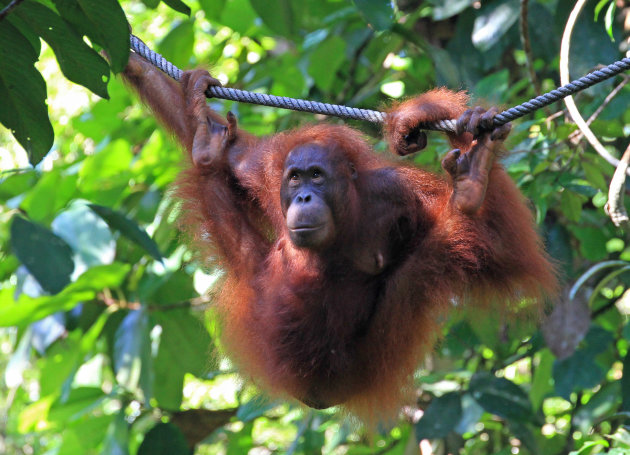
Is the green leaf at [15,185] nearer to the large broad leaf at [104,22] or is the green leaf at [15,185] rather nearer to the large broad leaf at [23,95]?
the large broad leaf at [23,95]

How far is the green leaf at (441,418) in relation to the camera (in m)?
3.47

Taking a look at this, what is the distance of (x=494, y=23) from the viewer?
3.74 meters

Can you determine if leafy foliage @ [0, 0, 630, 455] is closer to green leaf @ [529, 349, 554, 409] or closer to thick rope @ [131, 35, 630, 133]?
green leaf @ [529, 349, 554, 409]

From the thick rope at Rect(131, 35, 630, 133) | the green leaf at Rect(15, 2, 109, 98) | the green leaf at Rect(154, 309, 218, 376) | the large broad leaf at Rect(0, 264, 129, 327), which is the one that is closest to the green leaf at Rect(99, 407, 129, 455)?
the green leaf at Rect(154, 309, 218, 376)

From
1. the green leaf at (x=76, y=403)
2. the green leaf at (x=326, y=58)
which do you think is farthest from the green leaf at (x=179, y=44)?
the green leaf at (x=76, y=403)

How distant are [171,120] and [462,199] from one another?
4.48 ft

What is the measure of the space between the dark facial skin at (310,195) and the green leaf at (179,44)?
1932 mm

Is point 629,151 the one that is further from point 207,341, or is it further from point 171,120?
point 207,341

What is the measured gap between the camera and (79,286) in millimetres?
3879

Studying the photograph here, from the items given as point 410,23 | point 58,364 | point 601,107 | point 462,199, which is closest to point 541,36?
point 410,23

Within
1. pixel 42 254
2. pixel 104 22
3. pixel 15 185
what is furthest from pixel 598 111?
pixel 15 185

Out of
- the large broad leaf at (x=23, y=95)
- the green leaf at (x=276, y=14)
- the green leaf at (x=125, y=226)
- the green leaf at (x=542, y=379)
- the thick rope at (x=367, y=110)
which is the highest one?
the large broad leaf at (x=23, y=95)

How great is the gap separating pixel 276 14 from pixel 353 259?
1.60 m

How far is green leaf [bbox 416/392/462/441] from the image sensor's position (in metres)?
3.47
